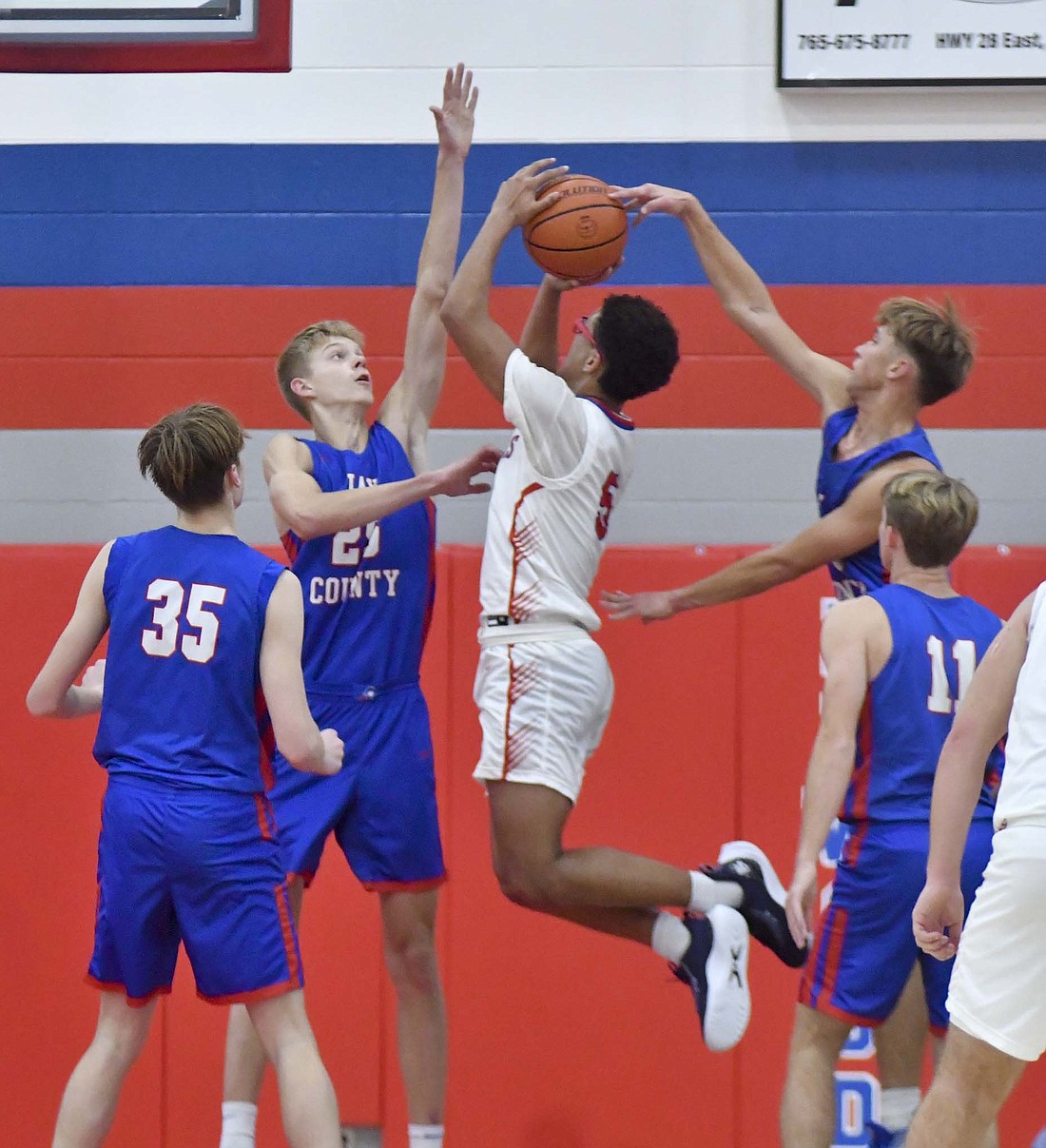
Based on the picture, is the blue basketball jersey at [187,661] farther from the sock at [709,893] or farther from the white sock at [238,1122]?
the sock at [709,893]

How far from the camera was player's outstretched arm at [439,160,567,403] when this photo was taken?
13.1 feet

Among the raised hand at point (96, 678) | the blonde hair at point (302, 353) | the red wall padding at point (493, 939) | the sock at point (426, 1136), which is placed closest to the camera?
the raised hand at point (96, 678)

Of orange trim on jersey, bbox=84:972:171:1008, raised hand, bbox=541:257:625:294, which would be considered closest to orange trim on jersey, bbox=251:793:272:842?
orange trim on jersey, bbox=84:972:171:1008

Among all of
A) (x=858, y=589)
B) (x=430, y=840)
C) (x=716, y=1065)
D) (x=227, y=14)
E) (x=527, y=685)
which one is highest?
(x=227, y=14)

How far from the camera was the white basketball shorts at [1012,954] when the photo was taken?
2.56 m

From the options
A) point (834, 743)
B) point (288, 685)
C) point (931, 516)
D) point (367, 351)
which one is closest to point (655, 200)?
point (367, 351)

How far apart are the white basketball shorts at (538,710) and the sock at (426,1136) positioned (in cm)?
99

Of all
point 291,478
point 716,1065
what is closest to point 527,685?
point 291,478

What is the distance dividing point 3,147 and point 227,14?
88 cm

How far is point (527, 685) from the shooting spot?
3996 mm

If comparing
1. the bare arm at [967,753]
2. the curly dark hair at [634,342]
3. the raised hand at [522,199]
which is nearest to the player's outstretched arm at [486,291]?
the raised hand at [522,199]

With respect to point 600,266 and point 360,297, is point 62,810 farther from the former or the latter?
point 600,266

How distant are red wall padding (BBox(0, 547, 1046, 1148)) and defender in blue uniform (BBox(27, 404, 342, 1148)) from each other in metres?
1.29

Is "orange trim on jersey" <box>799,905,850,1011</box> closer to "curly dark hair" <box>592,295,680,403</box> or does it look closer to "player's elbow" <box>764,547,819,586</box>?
"player's elbow" <box>764,547,819,586</box>
